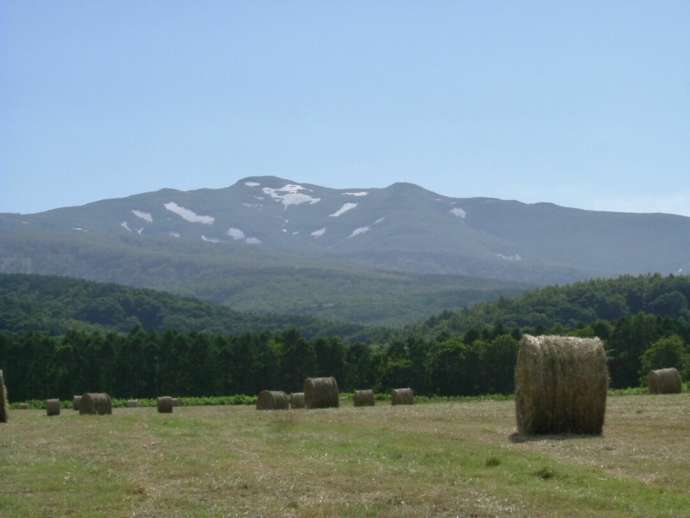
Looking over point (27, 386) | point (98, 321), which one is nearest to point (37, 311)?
point (98, 321)

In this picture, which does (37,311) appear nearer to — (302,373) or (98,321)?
(98,321)

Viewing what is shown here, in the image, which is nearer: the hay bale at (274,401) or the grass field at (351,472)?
the grass field at (351,472)

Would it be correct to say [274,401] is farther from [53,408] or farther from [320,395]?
[53,408]

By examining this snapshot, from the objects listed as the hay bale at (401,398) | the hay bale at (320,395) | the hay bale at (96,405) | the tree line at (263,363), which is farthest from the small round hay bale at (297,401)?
the tree line at (263,363)

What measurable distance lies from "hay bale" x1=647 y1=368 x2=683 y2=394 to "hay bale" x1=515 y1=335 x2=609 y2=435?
1932cm

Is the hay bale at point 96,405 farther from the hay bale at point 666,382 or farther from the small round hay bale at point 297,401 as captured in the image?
the hay bale at point 666,382

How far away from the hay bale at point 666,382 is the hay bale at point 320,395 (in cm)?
1259

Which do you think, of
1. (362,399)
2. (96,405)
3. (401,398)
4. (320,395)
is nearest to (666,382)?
(401,398)

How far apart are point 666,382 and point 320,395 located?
13603 mm

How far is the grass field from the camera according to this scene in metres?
14.4

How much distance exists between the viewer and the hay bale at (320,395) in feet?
143

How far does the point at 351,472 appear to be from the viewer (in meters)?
17.5

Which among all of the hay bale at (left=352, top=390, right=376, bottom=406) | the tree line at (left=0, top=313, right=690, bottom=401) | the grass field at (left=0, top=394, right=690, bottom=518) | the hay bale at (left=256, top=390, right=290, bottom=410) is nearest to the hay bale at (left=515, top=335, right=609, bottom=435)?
the grass field at (left=0, top=394, right=690, bottom=518)

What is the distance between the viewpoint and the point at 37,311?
181m
